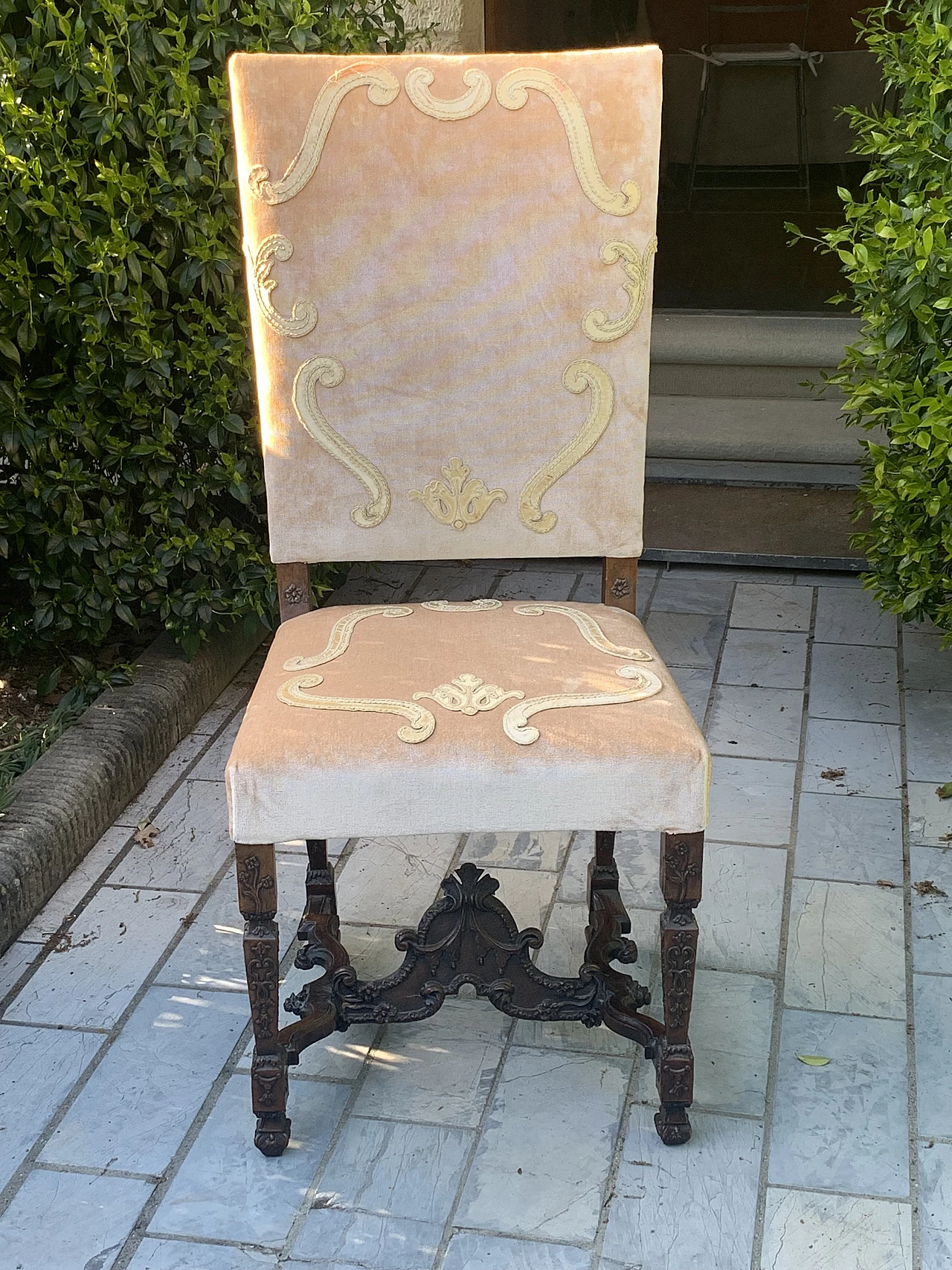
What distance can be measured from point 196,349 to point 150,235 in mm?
235

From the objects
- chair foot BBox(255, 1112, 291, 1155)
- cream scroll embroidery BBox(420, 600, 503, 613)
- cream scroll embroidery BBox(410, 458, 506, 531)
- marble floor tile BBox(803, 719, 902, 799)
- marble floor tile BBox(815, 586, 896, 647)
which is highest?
cream scroll embroidery BBox(410, 458, 506, 531)

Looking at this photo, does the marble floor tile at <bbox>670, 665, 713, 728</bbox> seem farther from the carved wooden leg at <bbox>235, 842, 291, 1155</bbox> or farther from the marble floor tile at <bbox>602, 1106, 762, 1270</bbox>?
the carved wooden leg at <bbox>235, 842, 291, 1155</bbox>

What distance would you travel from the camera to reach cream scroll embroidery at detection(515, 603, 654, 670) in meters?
1.73

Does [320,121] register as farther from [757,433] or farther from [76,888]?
[757,433]

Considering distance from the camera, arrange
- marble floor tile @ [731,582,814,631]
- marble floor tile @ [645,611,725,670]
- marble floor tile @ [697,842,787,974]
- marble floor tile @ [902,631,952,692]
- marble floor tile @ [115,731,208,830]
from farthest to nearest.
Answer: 1. marble floor tile @ [731,582,814,631]
2. marble floor tile @ [645,611,725,670]
3. marble floor tile @ [902,631,952,692]
4. marble floor tile @ [115,731,208,830]
5. marble floor tile @ [697,842,787,974]

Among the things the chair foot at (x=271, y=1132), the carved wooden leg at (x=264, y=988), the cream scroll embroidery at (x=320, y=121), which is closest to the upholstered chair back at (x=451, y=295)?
the cream scroll embroidery at (x=320, y=121)

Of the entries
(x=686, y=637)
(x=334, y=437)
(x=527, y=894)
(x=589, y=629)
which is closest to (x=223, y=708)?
(x=527, y=894)

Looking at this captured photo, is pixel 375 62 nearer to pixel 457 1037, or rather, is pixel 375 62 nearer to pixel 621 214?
pixel 621 214

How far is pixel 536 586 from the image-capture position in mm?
3516

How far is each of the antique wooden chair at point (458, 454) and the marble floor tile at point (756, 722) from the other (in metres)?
0.87

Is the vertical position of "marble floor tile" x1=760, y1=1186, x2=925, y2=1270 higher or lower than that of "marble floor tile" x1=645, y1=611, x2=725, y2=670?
higher

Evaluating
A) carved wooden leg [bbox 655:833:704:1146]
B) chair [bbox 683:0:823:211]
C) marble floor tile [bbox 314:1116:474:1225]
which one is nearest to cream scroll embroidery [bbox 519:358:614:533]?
carved wooden leg [bbox 655:833:704:1146]

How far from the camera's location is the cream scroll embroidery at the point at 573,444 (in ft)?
5.95

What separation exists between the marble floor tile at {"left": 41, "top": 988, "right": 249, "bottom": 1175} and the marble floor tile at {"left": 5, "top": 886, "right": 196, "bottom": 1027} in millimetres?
62
